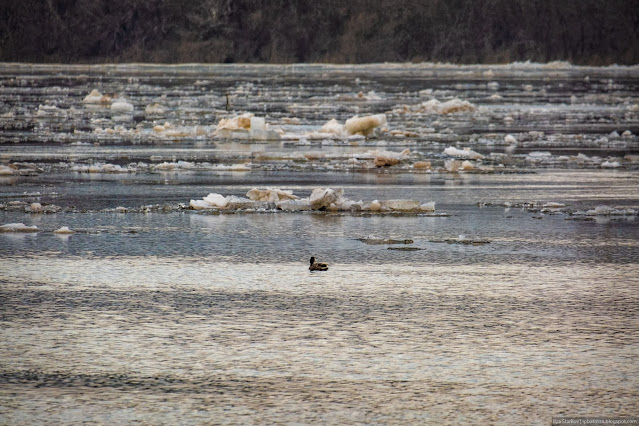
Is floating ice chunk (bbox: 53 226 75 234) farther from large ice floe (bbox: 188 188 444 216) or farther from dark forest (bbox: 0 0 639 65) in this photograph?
dark forest (bbox: 0 0 639 65)

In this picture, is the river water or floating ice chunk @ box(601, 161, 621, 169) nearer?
the river water

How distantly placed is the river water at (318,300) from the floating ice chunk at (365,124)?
307 inches

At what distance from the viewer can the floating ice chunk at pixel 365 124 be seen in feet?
77.2

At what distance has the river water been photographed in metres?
4.90

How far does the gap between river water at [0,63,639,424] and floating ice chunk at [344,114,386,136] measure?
7.81m

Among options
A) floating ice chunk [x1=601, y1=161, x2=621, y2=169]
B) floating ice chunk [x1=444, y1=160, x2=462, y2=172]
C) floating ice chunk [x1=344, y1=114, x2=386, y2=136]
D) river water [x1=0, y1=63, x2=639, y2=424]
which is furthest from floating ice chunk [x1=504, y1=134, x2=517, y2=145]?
river water [x1=0, y1=63, x2=639, y2=424]

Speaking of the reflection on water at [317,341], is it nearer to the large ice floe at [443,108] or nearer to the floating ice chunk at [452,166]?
the floating ice chunk at [452,166]

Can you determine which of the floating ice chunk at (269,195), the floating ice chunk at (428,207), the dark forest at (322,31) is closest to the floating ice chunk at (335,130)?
the floating ice chunk at (269,195)

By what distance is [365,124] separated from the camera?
2370 centimetres

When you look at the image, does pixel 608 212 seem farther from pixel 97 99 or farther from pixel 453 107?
pixel 97 99

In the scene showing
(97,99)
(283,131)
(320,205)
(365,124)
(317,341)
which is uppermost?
(97,99)

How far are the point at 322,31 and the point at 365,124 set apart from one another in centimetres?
15942

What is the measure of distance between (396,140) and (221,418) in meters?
18.6

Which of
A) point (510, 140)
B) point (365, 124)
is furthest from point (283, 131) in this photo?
point (510, 140)
